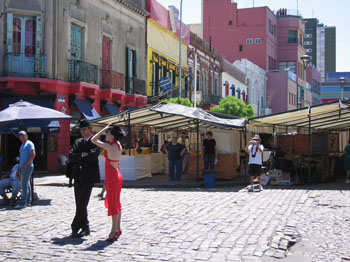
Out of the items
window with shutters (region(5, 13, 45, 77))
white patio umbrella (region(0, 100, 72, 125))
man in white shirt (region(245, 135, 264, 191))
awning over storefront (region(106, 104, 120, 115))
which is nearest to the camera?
white patio umbrella (region(0, 100, 72, 125))

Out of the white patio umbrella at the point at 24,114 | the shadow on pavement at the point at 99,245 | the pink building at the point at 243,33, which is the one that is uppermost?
the pink building at the point at 243,33

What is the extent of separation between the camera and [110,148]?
7133mm

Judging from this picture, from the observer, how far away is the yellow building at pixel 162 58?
31359 millimetres

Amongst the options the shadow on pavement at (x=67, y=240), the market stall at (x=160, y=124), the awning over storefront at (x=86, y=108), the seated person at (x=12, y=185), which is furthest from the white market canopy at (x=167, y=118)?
the shadow on pavement at (x=67, y=240)

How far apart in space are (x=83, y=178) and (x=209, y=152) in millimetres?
9410

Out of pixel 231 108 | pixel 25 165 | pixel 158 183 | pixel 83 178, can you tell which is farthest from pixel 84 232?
pixel 231 108

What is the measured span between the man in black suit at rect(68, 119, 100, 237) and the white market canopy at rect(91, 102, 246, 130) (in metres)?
7.44

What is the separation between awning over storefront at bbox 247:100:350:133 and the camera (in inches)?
622

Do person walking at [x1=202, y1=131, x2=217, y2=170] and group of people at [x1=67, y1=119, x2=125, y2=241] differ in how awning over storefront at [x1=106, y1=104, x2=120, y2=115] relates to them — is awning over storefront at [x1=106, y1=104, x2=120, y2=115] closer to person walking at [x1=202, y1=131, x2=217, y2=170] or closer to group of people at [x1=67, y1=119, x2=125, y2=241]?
person walking at [x1=202, y1=131, x2=217, y2=170]

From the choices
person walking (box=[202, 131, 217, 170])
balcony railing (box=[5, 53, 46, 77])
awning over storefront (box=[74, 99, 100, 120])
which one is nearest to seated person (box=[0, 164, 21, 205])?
person walking (box=[202, 131, 217, 170])

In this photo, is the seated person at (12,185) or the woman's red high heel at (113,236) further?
the seated person at (12,185)

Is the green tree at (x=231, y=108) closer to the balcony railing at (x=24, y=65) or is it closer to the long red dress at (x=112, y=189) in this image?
the balcony railing at (x=24, y=65)

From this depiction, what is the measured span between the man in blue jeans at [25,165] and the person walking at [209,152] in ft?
23.3

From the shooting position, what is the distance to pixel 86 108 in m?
23.1
